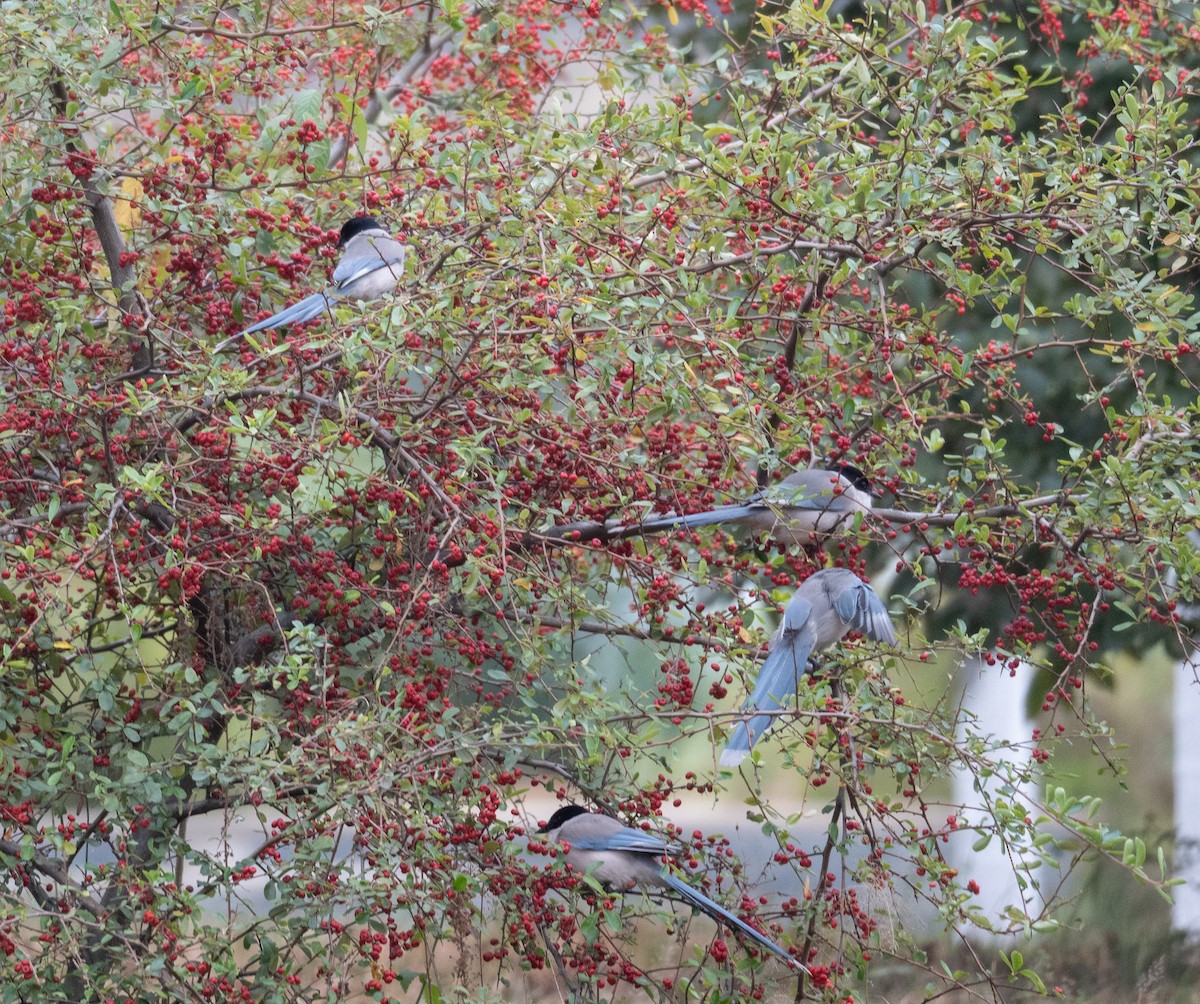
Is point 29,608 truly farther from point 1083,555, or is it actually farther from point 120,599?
point 1083,555

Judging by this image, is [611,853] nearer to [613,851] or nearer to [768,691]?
[613,851]

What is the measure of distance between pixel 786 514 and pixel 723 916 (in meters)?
1.11

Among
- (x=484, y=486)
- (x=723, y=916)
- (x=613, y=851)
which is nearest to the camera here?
(x=723, y=916)

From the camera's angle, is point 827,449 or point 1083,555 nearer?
point 1083,555

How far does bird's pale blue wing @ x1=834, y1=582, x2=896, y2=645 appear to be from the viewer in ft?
12.0

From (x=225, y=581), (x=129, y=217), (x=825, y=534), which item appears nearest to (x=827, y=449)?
(x=825, y=534)

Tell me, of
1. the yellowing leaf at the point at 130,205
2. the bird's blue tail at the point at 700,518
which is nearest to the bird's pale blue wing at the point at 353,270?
the yellowing leaf at the point at 130,205

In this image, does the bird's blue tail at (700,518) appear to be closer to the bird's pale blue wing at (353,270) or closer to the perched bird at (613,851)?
the perched bird at (613,851)

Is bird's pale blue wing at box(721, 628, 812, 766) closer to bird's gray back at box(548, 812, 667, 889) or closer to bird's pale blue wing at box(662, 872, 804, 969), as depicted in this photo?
bird's pale blue wing at box(662, 872, 804, 969)

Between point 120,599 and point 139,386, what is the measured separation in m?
0.75

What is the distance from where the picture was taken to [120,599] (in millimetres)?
3223

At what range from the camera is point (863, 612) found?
3660 mm

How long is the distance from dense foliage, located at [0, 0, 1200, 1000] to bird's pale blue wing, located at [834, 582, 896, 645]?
8cm

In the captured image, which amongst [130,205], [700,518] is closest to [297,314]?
[130,205]
